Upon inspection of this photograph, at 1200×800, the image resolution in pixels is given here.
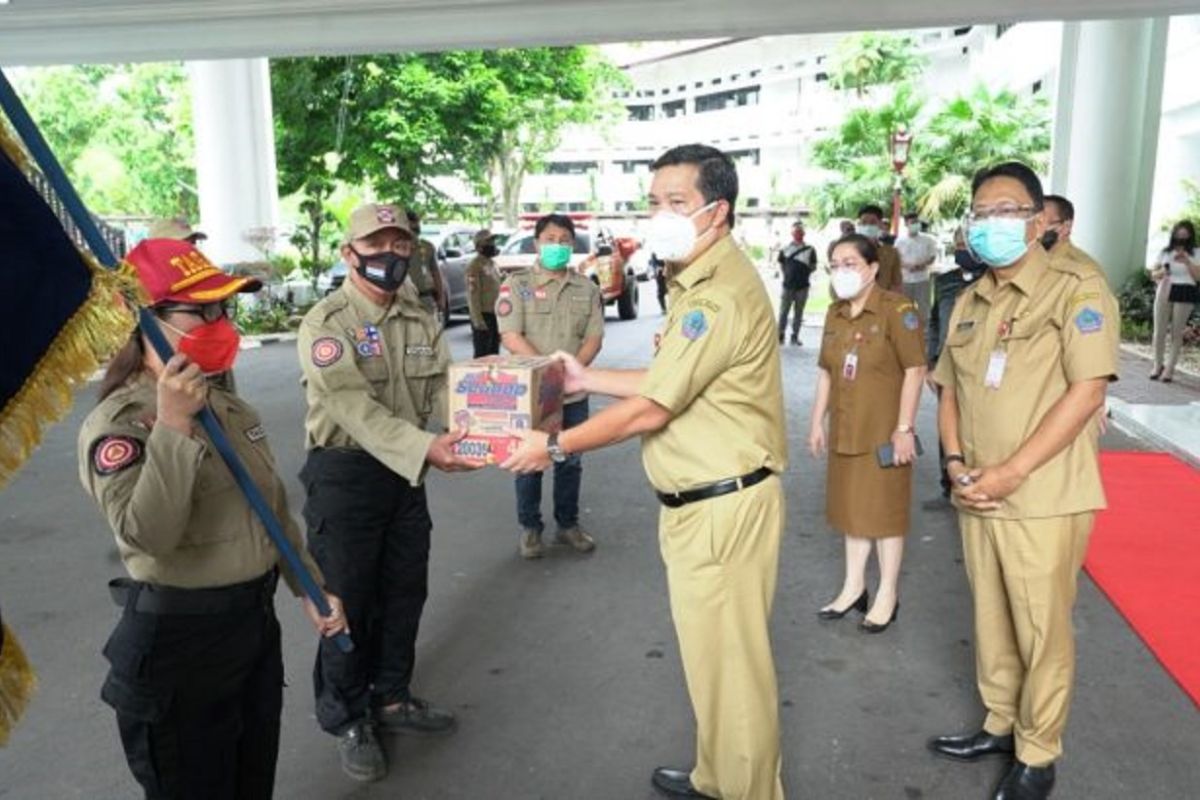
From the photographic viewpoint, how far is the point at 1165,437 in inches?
291

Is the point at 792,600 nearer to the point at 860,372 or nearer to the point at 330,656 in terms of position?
the point at 860,372

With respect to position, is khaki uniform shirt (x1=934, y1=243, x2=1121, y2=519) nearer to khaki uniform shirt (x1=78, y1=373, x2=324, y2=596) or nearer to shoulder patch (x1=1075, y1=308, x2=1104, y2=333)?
shoulder patch (x1=1075, y1=308, x2=1104, y2=333)

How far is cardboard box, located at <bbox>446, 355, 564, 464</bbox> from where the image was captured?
267 centimetres

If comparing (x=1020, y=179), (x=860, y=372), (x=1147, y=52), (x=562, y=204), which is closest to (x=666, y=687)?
(x=860, y=372)

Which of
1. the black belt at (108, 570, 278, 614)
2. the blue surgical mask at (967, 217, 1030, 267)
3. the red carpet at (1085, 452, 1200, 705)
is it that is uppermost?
the blue surgical mask at (967, 217, 1030, 267)

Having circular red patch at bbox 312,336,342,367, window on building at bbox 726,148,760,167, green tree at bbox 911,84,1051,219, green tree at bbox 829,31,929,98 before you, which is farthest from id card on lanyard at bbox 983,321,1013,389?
window on building at bbox 726,148,760,167

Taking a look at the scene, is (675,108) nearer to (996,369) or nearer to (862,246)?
(862,246)

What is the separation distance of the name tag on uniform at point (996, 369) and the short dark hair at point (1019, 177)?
452 mm

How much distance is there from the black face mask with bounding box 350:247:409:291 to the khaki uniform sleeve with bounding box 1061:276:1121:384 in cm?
202

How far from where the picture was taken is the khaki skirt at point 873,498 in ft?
13.5

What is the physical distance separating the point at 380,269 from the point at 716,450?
1238mm

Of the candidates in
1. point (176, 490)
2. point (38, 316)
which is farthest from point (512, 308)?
point (38, 316)

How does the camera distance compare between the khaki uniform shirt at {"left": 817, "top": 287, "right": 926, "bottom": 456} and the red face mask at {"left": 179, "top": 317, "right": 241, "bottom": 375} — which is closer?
the red face mask at {"left": 179, "top": 317, "right": 241, "bottom": 375}

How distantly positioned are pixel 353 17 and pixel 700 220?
28.3ft
